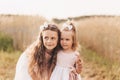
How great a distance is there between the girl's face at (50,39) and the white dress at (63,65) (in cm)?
14

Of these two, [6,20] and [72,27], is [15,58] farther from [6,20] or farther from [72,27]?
[72,27]

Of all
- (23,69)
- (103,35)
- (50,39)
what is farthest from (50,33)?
A: (103,35)

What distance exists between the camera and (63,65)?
4.66 meters

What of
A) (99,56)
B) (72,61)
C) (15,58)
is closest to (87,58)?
(99,56)

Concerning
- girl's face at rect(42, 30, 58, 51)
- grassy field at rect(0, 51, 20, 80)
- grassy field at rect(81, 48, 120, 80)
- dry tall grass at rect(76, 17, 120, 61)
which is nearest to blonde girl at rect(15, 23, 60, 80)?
girl's face at rect(42, 30, 58, 51)

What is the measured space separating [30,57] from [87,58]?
14.4 ft

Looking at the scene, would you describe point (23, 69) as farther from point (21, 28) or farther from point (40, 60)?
point (21, 28)

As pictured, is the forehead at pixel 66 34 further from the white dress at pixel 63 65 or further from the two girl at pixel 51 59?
the white dress at pixel 63 65

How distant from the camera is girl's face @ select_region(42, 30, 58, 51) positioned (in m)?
4.54

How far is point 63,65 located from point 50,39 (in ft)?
1.02

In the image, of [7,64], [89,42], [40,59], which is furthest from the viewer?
[89,42]

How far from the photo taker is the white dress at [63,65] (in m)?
4.62

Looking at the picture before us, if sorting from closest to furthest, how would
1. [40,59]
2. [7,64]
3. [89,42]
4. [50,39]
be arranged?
[50,39]
[40,59]
[7,64]
[89,42]

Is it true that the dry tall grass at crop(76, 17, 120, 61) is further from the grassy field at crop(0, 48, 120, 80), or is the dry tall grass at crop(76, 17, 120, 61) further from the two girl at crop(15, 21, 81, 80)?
the two girl at crop(15, 21, 81, 80)
